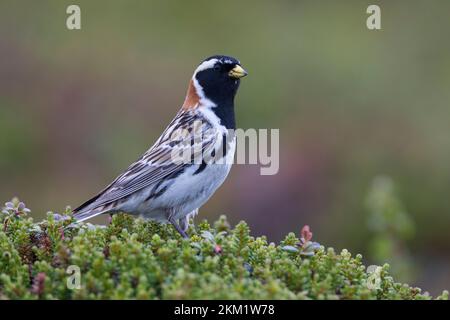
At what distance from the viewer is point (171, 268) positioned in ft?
18.8

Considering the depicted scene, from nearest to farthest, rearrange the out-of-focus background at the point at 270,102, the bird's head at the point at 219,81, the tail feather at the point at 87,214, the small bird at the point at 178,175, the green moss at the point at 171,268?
the green moss at the point at 171,268 < the tail feather at the point at 87,214 < the small bird at the point at 178,175 < the bird's head at the point at 219,81 < the out-of-focus background at the point at 270,102

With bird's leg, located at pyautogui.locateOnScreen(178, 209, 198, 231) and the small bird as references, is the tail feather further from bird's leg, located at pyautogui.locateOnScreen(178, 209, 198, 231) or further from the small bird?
bird's leg, located at pyautogui.locateOnScreen(178, 209, 198, 231)

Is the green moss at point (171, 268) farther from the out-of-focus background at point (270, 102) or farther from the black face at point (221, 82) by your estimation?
the out-of-focus background at point (270, 102)

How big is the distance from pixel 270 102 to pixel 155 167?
9992 millimetres

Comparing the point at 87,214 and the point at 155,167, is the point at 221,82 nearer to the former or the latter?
the point at 155,167

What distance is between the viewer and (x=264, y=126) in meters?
17.4

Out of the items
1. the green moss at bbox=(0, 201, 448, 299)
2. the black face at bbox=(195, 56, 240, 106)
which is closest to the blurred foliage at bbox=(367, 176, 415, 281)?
the black face at bbox=(195, 56, 240, 106)

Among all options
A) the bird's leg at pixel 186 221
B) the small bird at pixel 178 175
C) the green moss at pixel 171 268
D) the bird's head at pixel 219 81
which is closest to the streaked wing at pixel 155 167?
the small bird at pixel 178 175

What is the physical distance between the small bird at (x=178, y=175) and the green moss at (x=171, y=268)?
64.4 inches

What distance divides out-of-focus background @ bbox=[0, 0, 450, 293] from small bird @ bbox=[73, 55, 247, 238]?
18.8 ft

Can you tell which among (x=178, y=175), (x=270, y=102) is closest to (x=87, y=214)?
(x=178, y=175)

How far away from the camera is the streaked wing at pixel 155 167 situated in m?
8.46

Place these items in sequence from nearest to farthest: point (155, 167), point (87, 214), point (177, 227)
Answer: point (177, 227)
point (87, 214)
point (155, 167)
